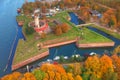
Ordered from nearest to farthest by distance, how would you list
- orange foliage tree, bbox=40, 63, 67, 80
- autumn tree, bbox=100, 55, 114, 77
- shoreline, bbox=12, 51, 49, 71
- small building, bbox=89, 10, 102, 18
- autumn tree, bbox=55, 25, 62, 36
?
orange foliage tree, bbox=40, 63, 67, 80 < autumn tree, bbox=100, 55, 114, 77 < shoreline, bbox=12, 51, 49, 71 < autumn tree, bbox=55, 25, 62, 36 < small building, bbox=89, 10, 102, 18

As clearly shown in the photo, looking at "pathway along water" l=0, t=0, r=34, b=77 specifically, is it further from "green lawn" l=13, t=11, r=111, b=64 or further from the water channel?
"green lawn" l=13, t=11, r=111, b=64

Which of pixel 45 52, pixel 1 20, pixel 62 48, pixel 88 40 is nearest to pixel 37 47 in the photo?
pixel 45 52

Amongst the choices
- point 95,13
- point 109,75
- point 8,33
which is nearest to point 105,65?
point 109,75

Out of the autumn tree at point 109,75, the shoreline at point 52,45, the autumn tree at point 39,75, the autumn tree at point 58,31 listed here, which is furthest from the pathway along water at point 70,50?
the autumn tree at point 109,75

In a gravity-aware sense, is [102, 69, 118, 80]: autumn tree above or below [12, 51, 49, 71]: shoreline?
above

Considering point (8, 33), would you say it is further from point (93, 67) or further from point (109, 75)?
point (109, 75)

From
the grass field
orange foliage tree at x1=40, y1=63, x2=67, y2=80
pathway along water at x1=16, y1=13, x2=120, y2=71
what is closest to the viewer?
orange foliage tree at x1=40, y1=63, x2=67, y2=80

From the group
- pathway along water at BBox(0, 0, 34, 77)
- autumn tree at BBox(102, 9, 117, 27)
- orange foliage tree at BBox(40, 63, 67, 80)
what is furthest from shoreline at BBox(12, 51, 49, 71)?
autumn tree at BBox(102, 9, 117, 27)

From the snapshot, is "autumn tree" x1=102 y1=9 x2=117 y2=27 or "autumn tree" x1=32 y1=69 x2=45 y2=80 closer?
"autumn tree" x1=32 y1=69 x2=45 y2=80

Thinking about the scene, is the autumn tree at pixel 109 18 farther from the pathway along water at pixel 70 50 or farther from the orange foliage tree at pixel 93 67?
the orange foliage tree at pixel 93 67
